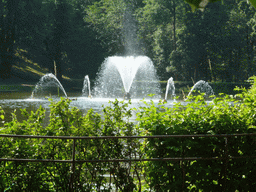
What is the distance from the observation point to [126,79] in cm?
3025

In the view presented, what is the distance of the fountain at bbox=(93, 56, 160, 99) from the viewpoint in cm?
3142

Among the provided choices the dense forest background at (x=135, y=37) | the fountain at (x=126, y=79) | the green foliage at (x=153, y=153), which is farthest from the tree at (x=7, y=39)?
the green foliage at (x=153, y=153)

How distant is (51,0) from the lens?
55531mm

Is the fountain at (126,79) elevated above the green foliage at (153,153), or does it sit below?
above

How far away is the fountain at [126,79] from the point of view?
31.4m

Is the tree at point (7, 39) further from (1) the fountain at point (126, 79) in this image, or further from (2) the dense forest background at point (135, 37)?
(1) the fountain at point (126, 79)

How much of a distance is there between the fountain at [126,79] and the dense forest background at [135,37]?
5.98 feet

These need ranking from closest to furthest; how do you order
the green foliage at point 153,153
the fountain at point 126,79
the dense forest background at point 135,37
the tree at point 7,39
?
the green foliage at point 153,153 → the fountain at point 126,79 → the tree at point 7,39 → the dense forest background at point 135,37

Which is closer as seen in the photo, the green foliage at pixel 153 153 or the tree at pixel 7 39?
the green foliage at pixel 153 153

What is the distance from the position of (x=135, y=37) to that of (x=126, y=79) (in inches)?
1054

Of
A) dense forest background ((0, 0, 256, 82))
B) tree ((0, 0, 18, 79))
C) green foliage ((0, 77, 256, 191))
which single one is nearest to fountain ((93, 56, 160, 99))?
dense forest background ((0, 0, 256, 82))

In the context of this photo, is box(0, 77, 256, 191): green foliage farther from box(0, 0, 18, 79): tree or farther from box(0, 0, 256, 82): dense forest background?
box(0, 0, 18, 79): tree

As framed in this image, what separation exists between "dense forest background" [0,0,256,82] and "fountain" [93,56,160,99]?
5.98ft

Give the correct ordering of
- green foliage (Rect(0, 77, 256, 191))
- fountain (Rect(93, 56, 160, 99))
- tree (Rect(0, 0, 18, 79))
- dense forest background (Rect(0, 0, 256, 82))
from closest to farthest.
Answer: green foliage (Rect(0, 77, 256, 191)) < fountain (Rect(93, 56, 160, 99)) < tree (Rect(0, 0, 18, 79)) < dense forest background (Rect(0, 0, 256, 82))
